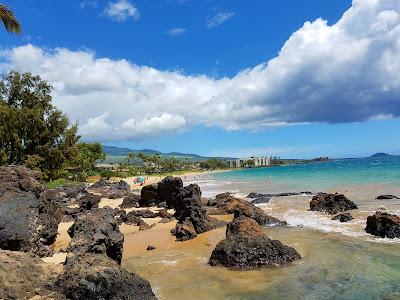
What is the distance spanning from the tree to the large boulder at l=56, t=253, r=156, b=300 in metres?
42.7

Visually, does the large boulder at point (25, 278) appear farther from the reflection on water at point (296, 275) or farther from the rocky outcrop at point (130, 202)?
the rocky outcrop at point (130, 202)

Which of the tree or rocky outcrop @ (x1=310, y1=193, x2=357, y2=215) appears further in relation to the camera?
the tree

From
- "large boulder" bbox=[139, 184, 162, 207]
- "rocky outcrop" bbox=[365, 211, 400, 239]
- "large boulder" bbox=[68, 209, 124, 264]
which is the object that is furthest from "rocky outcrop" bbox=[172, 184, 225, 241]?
→ "large boulder" bbox=[139, 184, 162, 207]

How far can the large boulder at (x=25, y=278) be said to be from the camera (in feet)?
27.1

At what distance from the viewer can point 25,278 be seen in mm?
8719

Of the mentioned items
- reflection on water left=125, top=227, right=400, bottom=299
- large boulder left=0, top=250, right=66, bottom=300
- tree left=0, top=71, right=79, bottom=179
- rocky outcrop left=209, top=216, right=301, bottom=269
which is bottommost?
reflection on water left=125, top=227, right=400, bottom=299

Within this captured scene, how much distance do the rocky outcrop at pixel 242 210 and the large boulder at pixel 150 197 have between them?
13.8 ft

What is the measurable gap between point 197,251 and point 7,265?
8.42 meters

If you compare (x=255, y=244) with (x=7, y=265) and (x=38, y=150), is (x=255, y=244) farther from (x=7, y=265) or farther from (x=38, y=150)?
(x=38, y=150)

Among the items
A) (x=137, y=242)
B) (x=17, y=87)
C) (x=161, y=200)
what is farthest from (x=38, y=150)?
(x=137, y=242)

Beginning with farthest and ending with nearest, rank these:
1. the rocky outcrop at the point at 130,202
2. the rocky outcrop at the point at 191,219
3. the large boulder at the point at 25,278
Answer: the rocky outcrop at the point at 130,202 → the rocky outcrop at the point at 191,219 → the large boulder at the point at 25,278

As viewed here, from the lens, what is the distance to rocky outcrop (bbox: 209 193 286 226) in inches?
892

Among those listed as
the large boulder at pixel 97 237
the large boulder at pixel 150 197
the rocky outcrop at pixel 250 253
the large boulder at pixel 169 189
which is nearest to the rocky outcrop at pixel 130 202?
the large boulder at pixel 150 197

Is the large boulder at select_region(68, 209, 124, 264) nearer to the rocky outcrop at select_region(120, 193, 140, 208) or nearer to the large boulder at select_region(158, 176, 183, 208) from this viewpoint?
the large boulder at select_region(158, 176, 183, 208)
